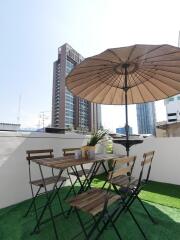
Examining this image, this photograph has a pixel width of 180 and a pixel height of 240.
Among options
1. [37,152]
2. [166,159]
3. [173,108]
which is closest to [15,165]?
[37,152]

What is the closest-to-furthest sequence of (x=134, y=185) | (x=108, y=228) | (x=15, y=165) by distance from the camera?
(x=108, y=228) → (x=134, y=185) → (x=15, y=165)

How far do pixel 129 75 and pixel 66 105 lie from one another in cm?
5319

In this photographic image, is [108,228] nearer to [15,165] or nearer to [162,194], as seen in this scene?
[162,194]

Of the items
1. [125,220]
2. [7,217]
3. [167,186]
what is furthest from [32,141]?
[167,186]

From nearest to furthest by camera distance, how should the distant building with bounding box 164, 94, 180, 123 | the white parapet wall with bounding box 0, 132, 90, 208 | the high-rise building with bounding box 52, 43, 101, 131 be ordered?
1. the white parapet wall with bounding box 0, 132, 90, 208
2. the distant building with bounding box 164, 94, 180, 123
3. the high-rise building with bounding box 52, 43, 101, 131

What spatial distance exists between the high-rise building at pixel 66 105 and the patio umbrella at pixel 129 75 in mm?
49402

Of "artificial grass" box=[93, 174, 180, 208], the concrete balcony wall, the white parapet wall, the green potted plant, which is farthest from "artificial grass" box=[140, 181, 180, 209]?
the white parapet wall

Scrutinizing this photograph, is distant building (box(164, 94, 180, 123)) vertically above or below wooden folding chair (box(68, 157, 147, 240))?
above

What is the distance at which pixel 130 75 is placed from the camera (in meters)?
3.36

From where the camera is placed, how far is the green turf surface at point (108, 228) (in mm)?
2023

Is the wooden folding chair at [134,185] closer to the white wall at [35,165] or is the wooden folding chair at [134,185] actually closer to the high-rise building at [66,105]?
the white wall at [35,165]

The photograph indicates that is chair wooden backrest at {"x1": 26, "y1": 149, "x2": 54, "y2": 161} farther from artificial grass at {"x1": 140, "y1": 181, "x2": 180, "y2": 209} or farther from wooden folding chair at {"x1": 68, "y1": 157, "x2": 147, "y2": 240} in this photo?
artificial grass at {"x1": 140, "y1": 181, "x2": 180, "y2": 209}

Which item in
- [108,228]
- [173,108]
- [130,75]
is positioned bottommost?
[108,228]

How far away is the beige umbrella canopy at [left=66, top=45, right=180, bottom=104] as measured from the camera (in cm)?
219
